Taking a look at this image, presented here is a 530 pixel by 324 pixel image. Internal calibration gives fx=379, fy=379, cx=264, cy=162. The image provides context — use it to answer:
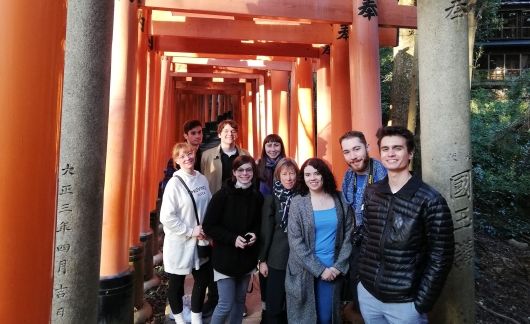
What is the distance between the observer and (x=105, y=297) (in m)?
3.34

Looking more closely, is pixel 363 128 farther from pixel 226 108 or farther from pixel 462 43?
pixel 226 108

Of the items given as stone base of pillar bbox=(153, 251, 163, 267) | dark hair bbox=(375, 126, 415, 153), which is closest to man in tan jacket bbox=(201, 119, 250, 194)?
dark hair bbox=(375, 126, 415, 153)

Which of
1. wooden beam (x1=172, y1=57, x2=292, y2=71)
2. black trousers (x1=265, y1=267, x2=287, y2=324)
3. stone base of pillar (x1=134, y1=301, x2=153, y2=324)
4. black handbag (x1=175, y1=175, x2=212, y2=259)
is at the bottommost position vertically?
stone base of pillar (x1=134, y1=301, x2=153, y2=324)

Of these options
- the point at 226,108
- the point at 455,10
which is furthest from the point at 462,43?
the point at 226,108

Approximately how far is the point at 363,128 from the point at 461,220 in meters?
1.79

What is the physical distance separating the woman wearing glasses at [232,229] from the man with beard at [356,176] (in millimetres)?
731

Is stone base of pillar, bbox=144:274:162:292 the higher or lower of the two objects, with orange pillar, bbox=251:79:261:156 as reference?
lower

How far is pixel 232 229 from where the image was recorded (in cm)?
289

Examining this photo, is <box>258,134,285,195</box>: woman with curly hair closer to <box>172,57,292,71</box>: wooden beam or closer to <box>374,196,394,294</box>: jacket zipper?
<box>374,196,394,294</box>: jacket zipper

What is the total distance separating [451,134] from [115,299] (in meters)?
3.04

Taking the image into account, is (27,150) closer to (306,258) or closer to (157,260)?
(306,258)

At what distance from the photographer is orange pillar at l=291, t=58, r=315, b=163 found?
256 inches

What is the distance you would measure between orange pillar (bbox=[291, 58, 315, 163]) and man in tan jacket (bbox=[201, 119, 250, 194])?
292cm

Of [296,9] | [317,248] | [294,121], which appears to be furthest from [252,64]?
[317,248]
